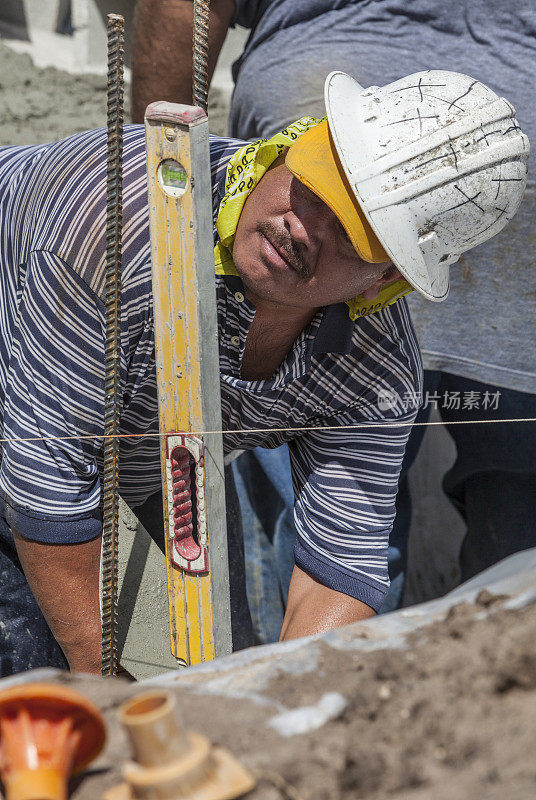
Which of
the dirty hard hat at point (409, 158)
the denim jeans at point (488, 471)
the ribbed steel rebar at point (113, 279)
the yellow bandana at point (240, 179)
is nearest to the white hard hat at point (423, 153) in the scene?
the dirty hard hat at point (409, 158)

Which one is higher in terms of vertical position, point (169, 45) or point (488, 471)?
point (169, 45)

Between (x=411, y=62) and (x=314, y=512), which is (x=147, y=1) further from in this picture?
(x=314, y=512)

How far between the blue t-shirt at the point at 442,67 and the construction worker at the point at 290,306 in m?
0.95

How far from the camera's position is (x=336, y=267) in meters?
1.66

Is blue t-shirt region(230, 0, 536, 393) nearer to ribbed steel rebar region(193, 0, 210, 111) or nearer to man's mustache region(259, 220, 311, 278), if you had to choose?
ribbed steel rebar region(193, 0, 210, 111)

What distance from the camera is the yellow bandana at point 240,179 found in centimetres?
165

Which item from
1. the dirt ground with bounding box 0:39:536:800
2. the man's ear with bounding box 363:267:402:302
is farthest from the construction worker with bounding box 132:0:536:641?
the dirt ground with bounding box 0:39:536:800

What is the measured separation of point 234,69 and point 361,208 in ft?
5.94

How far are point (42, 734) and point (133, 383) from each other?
1.01 metres

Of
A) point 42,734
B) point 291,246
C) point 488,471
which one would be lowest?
point 488,471

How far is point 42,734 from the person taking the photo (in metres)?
0.85

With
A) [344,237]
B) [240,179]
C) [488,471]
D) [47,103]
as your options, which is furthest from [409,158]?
[47,103]

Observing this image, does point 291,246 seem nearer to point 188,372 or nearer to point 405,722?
point 188,372

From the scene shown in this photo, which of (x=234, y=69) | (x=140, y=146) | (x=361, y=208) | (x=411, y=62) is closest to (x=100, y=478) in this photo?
(x=140, y=146)
